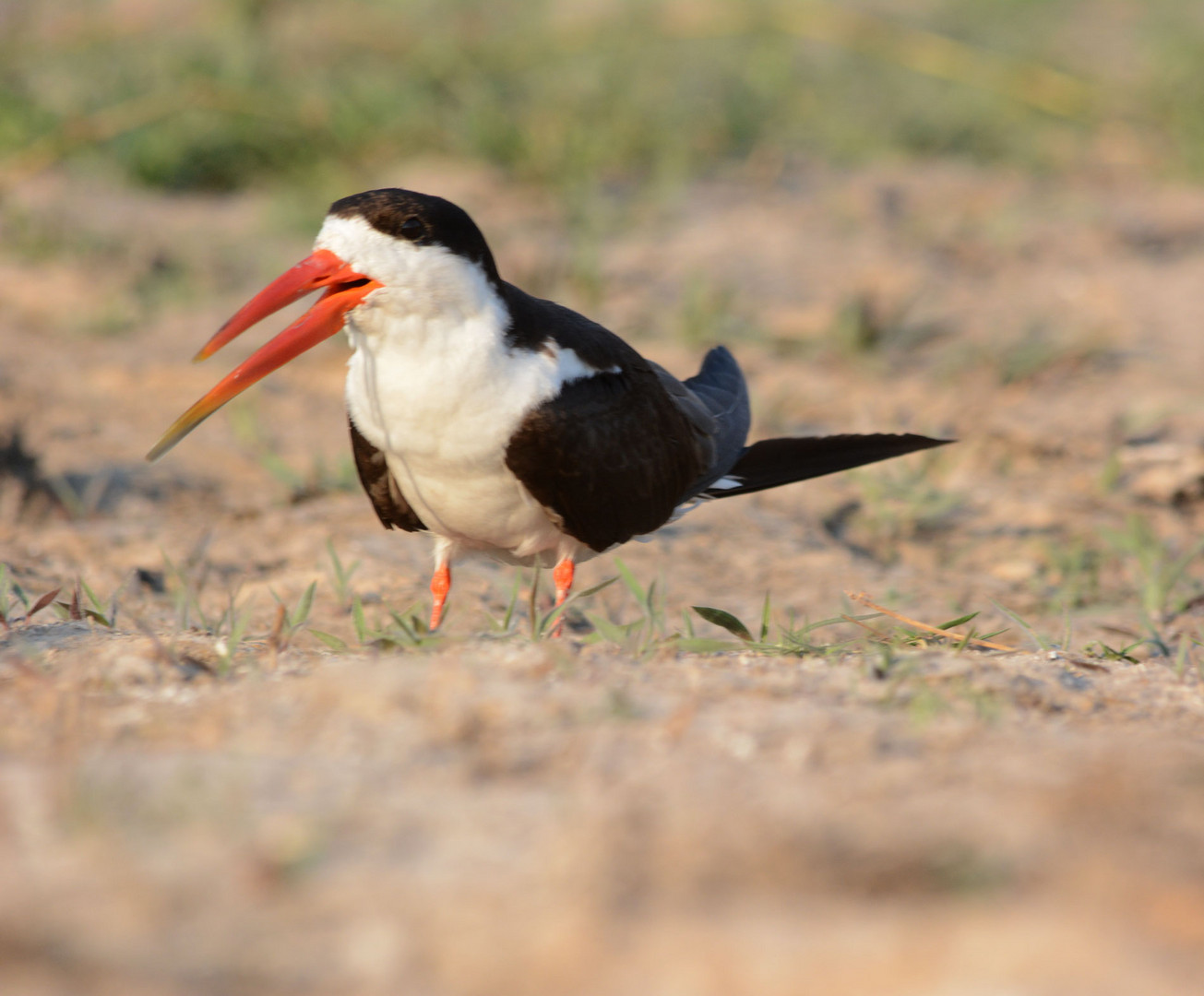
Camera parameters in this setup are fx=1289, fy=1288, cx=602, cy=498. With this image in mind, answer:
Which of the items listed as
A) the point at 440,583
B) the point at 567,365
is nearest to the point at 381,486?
the point at 440,583

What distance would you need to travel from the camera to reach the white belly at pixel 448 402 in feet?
8.06

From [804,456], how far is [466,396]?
3.28 ft

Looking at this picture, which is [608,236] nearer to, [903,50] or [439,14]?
[903,50]

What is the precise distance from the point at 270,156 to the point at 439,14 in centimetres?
304

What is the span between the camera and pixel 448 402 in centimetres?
246

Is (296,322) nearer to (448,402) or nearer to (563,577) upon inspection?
(448,402)

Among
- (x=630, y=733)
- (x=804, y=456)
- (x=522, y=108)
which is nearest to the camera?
(x=630, y=733)

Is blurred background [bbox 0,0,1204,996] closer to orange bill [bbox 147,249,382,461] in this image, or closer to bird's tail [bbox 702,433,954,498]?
bird's tail [bbox 702,433,954,498]

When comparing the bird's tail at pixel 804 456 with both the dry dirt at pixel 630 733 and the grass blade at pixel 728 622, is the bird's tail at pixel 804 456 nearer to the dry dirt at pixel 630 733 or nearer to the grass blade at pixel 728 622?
the dry dirt at pixel 630 733

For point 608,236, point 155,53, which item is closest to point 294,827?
point 608,236

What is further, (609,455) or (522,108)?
(522,108)

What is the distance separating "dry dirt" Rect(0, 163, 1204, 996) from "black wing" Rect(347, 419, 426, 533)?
10.9 inches

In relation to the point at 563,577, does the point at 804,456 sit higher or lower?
higher

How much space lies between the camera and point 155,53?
23.2ft
